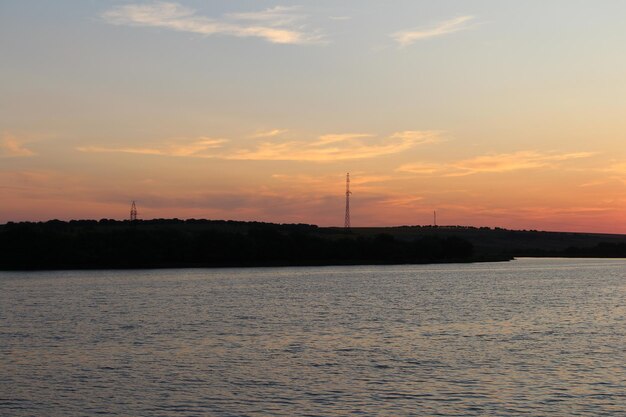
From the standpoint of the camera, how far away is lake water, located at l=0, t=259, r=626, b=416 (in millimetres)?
36031

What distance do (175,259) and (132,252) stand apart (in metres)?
12.5

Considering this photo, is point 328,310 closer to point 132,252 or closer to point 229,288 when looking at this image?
point 229,288

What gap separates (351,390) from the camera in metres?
38.6

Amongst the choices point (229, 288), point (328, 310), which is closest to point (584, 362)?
point (328, 310)

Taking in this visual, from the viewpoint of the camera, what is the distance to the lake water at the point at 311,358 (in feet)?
118

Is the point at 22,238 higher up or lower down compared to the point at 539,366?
higher up

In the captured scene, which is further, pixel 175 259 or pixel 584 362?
pixel 175 259

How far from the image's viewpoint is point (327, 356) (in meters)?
49.1

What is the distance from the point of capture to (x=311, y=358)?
48.4 m

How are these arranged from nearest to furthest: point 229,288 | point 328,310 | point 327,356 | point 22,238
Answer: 1. point 327,356
2. point 328,310
3. point 229,288
4. point 22,238

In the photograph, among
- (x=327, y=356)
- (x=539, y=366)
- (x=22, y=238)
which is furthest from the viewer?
(x=22, y=238)

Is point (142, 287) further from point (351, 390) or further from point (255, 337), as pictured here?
point (351, 390)

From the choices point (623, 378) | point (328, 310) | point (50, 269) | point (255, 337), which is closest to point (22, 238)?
point (50, 269)

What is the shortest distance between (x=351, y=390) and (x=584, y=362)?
16.0 meters
